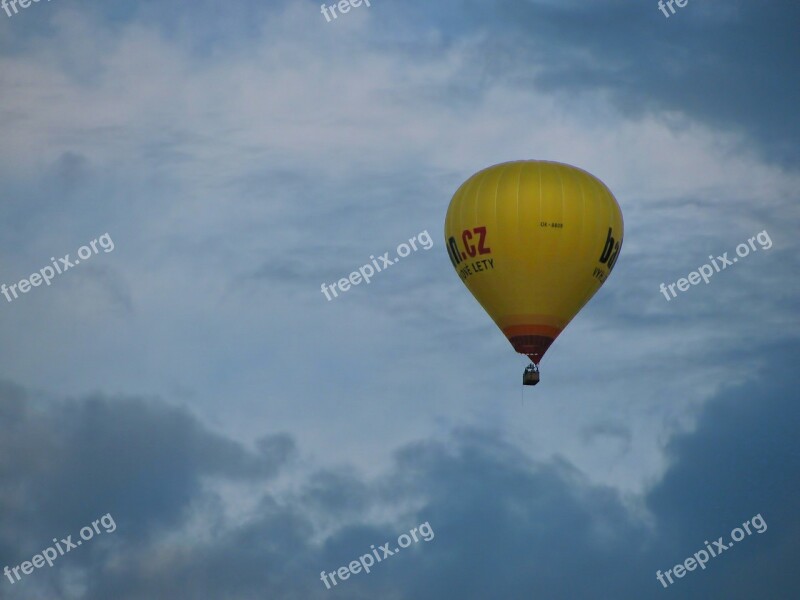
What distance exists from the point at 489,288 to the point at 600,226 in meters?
6.02

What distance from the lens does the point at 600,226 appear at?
107 m

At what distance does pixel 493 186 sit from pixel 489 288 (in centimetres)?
488

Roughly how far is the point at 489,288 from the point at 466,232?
9.45 feet

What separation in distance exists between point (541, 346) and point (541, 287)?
9.50 feet

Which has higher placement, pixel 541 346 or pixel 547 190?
pixel 547 190

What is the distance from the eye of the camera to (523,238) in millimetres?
105750

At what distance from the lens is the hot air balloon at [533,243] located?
10581 centimetres

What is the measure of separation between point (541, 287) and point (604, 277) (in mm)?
4174

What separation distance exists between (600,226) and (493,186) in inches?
213

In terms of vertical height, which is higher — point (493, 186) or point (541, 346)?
point (493, 186)

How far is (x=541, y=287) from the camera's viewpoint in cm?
10644

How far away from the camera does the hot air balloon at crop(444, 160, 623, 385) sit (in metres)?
106

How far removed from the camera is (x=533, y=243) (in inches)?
4163

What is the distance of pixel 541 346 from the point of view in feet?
352
